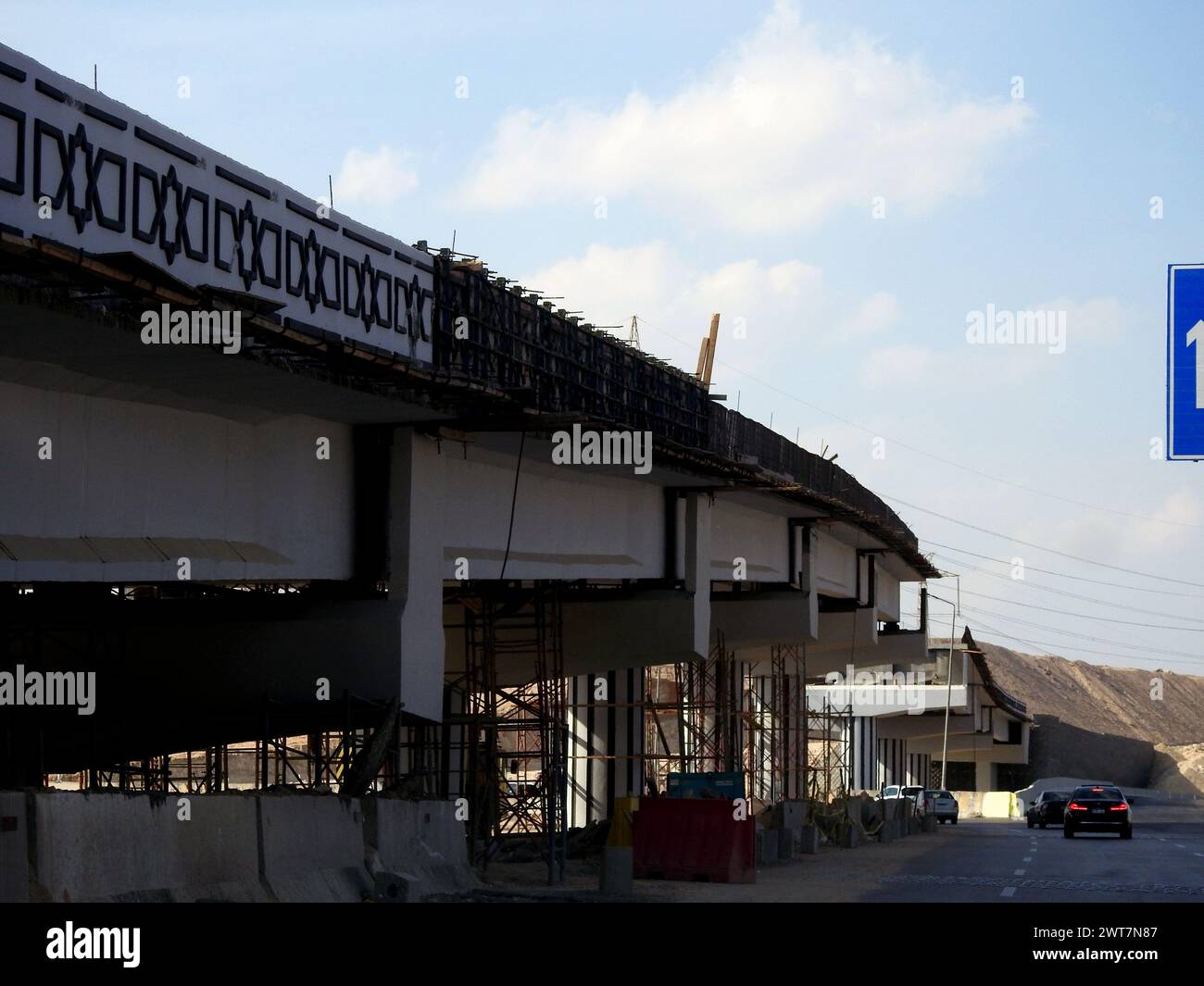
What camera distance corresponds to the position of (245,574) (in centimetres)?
1875

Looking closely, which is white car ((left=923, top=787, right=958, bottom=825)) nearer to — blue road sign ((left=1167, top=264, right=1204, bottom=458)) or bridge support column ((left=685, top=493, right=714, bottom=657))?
bridge support column ((left=685, top=493, right=714, bottom=657))

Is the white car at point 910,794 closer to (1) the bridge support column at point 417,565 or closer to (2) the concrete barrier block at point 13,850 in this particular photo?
(1) the bridge support column at point 417,565

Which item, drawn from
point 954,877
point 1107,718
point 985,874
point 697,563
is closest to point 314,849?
point 954,877

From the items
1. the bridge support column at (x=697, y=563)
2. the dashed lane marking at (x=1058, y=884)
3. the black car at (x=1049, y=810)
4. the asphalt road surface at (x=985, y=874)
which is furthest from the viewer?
the black car at (x=1049, y=810)

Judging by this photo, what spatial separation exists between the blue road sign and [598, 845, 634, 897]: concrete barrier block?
8791 mm

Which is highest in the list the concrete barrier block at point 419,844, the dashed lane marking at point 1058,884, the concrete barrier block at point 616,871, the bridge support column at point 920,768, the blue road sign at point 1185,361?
the blue road sign at point 1185,361

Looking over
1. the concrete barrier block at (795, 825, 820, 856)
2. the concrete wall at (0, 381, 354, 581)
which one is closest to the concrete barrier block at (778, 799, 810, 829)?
the concrete barrier block at (795, 825, 820, 856)

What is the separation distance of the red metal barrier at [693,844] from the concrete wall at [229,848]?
641 cm

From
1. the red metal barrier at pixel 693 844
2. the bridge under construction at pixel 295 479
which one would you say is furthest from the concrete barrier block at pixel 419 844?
the red metal barrier at pixel 693 844

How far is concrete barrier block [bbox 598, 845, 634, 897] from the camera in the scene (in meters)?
22.1

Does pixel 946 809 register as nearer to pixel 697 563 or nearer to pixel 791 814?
pixel 791 814

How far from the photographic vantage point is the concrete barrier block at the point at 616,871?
22.1 meters
